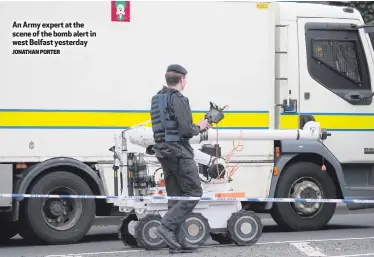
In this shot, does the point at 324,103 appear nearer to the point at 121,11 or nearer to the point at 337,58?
the point at 337,58

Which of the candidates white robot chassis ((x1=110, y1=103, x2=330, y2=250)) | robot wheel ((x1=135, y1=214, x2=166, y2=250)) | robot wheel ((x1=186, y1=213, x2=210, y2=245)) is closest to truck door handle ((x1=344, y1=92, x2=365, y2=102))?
white robot chassis ((x1=110, y1=103, x2=330, y2=250))

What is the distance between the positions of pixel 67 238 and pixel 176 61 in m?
2.60

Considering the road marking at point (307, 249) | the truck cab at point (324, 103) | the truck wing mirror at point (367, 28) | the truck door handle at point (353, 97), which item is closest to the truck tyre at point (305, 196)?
the truck cab at point (324, 103)

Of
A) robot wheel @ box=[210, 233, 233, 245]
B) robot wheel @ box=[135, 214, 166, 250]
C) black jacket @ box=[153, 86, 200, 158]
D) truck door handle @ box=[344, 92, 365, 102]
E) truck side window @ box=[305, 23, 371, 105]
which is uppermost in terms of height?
truck side window @ box=[305, 23, 371, 105]

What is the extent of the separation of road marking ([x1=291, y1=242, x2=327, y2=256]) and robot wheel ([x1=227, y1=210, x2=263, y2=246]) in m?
0.43

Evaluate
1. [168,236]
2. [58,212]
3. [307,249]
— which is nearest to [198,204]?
[168,236]

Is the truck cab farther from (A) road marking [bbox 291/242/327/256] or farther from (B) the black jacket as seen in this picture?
(B) the black jacket

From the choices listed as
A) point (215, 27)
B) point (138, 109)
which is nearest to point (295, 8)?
point (215, 27)

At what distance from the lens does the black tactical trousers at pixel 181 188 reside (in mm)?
9773

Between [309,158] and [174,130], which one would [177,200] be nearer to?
[174,130]

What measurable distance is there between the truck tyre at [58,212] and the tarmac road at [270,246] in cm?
17

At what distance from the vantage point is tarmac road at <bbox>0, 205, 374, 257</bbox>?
9.84 metres

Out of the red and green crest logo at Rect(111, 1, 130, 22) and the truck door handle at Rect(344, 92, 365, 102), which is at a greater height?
the red and green crest logo at Rect(111, 1, 130, 22)

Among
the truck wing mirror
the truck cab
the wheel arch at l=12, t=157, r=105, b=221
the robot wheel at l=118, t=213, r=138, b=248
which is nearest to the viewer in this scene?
the robot wheel at l=118, t=213, r=138, b=248
